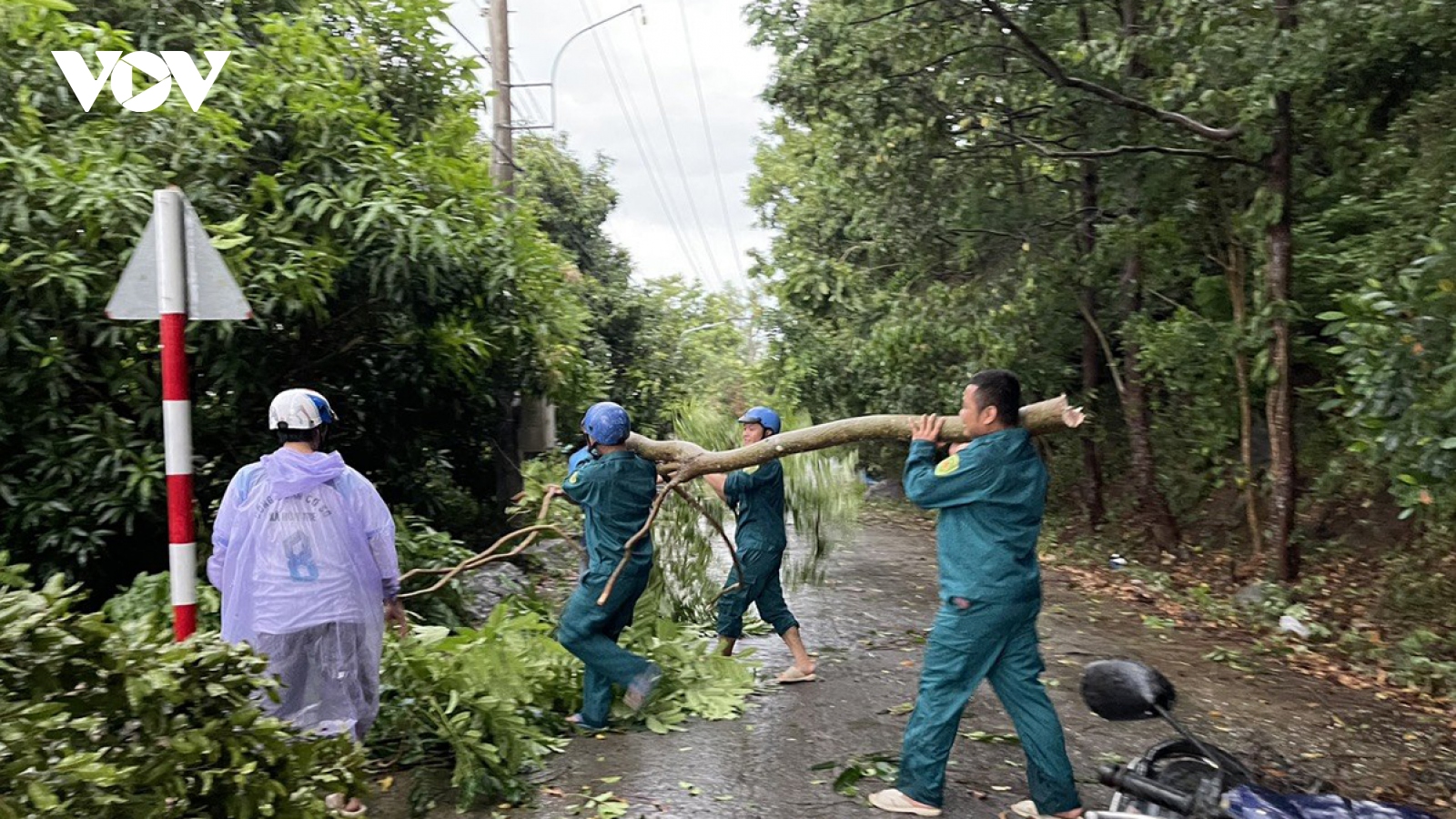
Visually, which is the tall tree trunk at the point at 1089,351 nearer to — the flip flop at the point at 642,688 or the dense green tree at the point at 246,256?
the dense green tree at the point at 246,256

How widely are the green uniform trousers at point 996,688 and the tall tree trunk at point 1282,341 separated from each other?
6201mm

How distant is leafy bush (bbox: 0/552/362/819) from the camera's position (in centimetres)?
290

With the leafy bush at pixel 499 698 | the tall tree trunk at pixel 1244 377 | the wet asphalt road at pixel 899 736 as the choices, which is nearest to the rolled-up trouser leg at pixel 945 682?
the wet asphalt road at pixel 899 736

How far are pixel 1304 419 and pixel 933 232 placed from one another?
15.3 feet

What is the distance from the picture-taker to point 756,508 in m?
7.29

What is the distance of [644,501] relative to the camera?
6.24 metres

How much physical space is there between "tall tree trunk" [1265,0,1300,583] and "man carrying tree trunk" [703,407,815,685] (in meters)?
5.12

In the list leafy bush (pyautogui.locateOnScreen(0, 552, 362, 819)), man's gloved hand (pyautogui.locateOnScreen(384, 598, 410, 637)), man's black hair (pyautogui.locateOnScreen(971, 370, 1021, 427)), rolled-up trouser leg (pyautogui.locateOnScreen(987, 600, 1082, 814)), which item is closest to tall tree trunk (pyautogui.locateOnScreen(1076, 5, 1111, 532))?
man's black hair (pyautogui.locateOnScreen(971, 370, 1021, 427))

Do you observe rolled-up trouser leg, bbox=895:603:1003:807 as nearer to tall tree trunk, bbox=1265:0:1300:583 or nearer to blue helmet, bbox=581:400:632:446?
blue helmet, bbox=581:400:632:446

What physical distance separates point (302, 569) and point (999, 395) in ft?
9.78

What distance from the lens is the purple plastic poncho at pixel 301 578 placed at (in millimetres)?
4582

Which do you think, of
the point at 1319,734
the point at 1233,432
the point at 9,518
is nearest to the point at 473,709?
the point at 9,518

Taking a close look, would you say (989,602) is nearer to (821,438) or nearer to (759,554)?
(821,438)

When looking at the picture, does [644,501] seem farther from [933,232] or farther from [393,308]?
[933,232]
